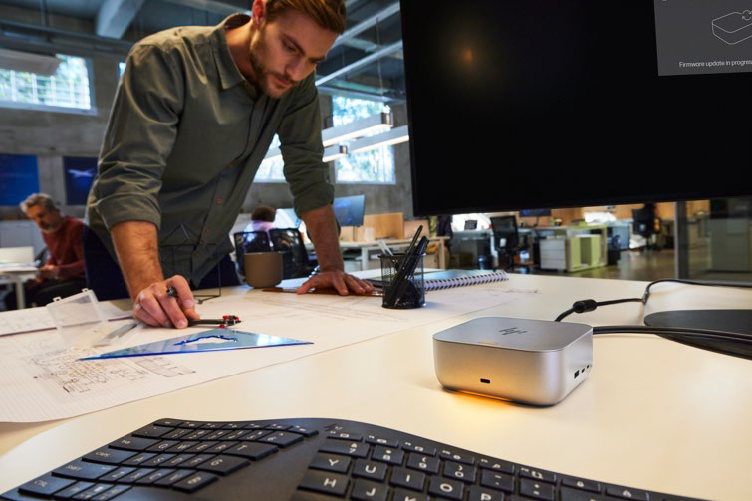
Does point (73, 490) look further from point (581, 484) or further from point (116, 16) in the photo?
point (116, 16)

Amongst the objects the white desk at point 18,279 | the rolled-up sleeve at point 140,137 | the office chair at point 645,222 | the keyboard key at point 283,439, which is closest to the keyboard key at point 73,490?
the keyboard key at point 283,439

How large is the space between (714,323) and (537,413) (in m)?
0.38

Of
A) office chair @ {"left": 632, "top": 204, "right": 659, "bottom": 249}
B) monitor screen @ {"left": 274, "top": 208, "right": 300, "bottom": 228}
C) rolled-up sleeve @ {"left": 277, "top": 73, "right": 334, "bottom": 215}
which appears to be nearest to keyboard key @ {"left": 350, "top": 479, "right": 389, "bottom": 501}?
rolled-up sleeve @ {"left": 277, "top": 73, "right": 334, "bottom": 215}

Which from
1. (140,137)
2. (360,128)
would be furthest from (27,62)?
(140,137)

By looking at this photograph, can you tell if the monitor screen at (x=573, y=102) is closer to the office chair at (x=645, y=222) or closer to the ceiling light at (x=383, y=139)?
the ceiling light at (x=383, y=139)

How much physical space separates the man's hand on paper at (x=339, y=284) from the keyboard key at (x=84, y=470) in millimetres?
822

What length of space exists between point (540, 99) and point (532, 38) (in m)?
0.09

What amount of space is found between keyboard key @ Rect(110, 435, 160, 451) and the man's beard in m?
1.04

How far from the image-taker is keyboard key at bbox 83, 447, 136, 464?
30cm

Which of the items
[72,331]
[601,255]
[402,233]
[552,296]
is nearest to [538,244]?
[601,255]

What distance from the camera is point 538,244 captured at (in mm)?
7727

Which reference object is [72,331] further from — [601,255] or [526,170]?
[601,255]

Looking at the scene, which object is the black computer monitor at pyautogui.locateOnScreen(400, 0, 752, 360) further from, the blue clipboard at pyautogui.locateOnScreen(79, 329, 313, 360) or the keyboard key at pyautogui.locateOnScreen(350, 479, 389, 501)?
the keyboard key at pyautogui.locateOnScreen(350, 479, 389, 501)

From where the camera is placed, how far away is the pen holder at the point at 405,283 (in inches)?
34.4
